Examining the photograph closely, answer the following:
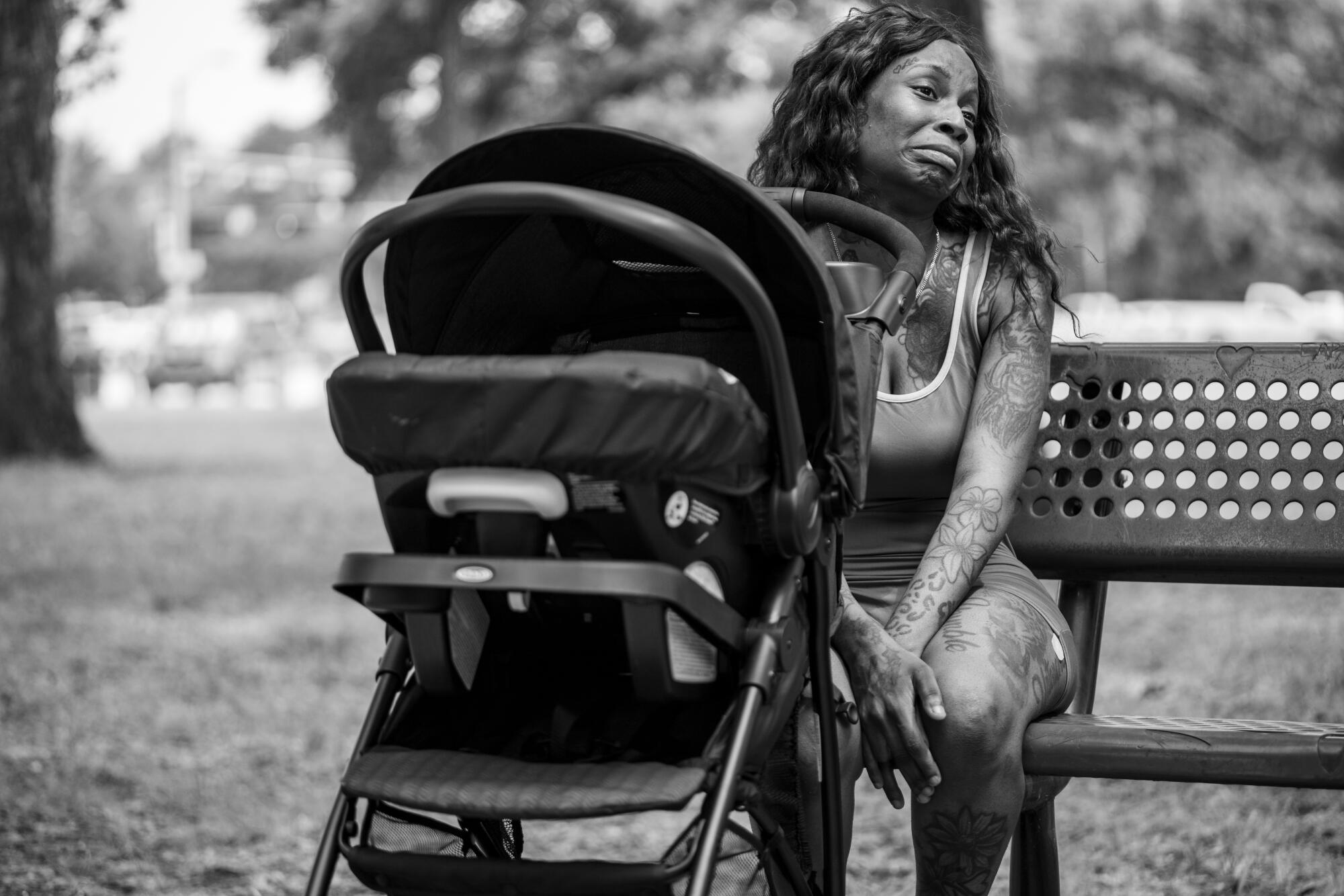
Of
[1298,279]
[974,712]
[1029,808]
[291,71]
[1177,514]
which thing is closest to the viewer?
[974,712]

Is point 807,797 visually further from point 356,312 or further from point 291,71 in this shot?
point 291,71

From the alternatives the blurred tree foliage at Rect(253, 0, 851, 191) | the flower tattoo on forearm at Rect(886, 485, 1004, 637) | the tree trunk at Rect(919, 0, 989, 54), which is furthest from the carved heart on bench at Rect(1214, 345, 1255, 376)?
the blurred tree foliage at Rect(253, 0, 851, 191)

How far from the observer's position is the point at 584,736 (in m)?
2.06

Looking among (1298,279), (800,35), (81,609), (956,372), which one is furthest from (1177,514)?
(1298,279)

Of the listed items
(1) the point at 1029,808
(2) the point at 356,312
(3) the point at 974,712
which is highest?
(2) the point at 356,312

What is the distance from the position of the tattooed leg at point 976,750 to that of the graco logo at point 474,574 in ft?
2.73

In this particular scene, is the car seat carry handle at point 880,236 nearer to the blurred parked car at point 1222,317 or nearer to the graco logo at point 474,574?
the graco logo at point 474,574

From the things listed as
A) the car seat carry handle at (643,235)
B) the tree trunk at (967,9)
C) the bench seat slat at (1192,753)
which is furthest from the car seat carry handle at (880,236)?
the tree trunk at (967,9)

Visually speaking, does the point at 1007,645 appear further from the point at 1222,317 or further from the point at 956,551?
the point at 1222,317

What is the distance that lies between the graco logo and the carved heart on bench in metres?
1.77

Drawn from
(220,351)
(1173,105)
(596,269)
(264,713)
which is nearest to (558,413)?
(596,269)

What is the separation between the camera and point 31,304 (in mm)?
13602

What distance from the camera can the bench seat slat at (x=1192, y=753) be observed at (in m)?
2.29

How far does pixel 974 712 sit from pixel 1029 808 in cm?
42
